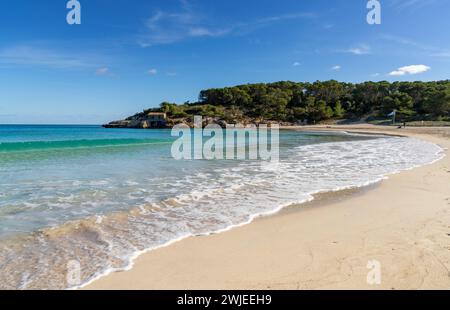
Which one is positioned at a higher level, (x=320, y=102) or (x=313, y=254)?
(x=320, y=102)

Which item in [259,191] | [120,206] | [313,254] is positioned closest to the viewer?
[313,254]

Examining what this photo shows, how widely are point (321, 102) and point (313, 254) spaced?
266ft

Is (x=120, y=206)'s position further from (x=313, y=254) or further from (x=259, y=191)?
(x=313, y=254)

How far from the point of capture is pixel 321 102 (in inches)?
3169

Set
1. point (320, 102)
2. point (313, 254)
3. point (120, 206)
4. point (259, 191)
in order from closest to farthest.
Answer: point (313, 254), point (120, 206), point (259, 191), point (320, 102)

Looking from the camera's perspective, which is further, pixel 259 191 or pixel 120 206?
pixel 259 191

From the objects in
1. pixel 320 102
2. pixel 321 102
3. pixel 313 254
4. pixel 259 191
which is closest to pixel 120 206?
pixel 259 191

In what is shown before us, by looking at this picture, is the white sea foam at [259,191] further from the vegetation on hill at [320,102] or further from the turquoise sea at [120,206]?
the vegetation on hill at [320,102]

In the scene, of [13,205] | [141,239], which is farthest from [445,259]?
[13,205]

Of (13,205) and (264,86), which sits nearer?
(13,205)

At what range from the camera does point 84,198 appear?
720 cm

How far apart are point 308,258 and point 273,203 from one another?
9.19 feet

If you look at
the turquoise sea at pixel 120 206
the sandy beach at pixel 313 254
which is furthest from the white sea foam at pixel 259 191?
the sandy beach at pixel 313 254
